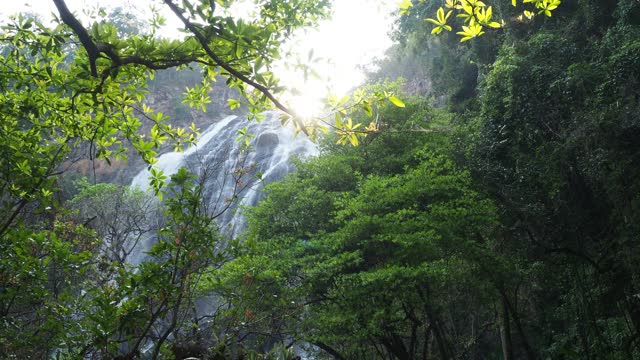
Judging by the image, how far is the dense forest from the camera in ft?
9.46

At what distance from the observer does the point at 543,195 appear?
11.2 metres

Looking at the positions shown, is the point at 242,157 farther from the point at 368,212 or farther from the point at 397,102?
the point at 397,102

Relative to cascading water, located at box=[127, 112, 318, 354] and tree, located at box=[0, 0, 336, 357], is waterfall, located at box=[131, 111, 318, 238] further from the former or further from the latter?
tree, located at box=[0, 0, 336, 357]

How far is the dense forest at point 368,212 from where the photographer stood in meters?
2.88

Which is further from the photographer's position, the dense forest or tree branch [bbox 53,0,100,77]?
the dense forest

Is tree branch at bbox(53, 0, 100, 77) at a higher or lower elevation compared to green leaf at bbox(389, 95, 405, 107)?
higher

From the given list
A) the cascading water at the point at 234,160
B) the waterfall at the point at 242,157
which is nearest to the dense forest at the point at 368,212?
the cascading water at the point at 234,160

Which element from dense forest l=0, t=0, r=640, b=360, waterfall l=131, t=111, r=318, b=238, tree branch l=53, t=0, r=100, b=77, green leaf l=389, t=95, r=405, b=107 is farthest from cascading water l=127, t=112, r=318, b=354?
green leaf l=389, t=95, r=405, b=107

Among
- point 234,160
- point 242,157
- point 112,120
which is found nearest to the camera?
point 112,120

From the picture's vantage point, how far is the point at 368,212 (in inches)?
388

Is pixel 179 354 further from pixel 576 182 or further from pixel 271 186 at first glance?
pixel 576 182

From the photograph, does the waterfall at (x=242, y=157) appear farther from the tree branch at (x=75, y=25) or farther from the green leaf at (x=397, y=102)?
the green leaf at (x=397, y=102)

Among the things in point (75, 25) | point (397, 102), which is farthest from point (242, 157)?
point (397, 102)

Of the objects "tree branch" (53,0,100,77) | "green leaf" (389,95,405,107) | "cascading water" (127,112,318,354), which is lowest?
"green leaf" (389,95,405,107)
